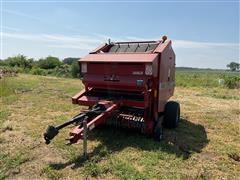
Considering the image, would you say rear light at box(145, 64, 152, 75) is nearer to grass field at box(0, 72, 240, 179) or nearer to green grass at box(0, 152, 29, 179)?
grass field at box(0, 72, 240, 179)

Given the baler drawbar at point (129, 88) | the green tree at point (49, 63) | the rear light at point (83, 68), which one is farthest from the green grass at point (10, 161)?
the green tree at point (49, 63)

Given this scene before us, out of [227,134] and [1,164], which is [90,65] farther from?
[227,134]

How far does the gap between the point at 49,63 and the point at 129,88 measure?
4508 centimetres

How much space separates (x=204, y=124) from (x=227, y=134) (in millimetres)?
999

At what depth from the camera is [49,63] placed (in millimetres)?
48594

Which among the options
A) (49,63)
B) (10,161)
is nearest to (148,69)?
(10,161)

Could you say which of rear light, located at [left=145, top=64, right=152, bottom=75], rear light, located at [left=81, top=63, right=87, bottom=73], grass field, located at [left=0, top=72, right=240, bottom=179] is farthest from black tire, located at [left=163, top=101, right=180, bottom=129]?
rear light, located at [left=81, top=63, right=87, bottom=73]

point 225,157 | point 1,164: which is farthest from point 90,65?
point 225,157

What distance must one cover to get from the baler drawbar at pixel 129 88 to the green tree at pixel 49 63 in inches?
1699

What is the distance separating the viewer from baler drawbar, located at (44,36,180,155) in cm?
535

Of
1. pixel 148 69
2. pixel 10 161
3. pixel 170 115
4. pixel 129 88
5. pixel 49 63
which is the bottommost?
pixel 10 161

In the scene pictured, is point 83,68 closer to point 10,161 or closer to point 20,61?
point 10,161

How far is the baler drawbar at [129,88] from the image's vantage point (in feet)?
17.5

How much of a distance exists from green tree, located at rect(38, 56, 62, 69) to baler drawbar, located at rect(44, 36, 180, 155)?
43167mm
